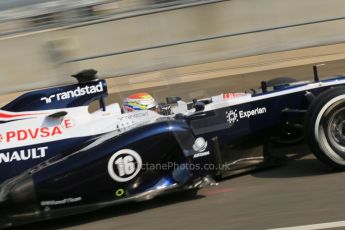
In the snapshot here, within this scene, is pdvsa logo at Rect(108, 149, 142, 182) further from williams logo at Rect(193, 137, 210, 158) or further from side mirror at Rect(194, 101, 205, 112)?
side mirror at Rect(194, 101, 205, 112)

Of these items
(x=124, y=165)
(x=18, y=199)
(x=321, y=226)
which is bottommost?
(x=321, y=226)

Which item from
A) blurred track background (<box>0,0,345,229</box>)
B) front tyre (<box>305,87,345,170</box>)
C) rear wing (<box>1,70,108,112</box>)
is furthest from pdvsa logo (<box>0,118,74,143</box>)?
blurred track background (<box>0,0,345,229</box>)

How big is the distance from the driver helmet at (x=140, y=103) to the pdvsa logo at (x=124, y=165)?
1.11 m

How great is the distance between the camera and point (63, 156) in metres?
5.29

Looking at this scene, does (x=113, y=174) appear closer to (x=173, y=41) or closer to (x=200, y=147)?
(x=200, y=147)

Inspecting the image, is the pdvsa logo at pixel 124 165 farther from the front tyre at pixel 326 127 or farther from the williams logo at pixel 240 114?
the front tyre at pixel 326 127

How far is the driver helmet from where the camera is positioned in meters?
6.17

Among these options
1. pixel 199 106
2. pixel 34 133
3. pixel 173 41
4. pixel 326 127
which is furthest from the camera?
pixel 173 41

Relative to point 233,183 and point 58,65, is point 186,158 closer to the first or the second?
point 233,183

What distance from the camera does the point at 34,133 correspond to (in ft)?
18.2

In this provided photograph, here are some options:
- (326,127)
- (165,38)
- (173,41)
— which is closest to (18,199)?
(326,127)

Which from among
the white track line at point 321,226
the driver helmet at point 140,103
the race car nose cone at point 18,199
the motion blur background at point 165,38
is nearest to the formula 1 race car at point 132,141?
the race car nose cone at point 18,199

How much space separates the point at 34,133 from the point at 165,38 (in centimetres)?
705

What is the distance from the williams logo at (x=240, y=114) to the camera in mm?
5719
